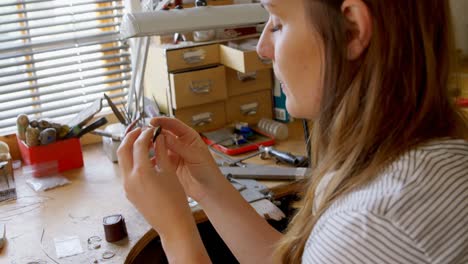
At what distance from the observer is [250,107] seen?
6.65ft

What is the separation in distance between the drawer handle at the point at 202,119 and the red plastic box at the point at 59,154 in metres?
0.39

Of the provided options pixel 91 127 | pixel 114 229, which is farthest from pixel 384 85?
pixel 91 127

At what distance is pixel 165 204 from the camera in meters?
1.00

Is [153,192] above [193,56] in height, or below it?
below

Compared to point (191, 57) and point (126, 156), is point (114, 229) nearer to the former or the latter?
point (126, 156)

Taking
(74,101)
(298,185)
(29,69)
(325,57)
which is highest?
(325,57)

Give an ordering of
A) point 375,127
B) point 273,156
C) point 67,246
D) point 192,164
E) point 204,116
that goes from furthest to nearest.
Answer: point 204,116 < point 273,156 < point 67,246 < point 192,164 < point 375,127

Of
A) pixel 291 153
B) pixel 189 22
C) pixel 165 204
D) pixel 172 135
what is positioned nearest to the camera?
pixel 165 204

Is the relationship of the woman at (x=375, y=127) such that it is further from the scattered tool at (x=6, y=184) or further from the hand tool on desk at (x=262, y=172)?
the scattered tool at (x=6, y=184)

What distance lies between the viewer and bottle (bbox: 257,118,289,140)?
188cm

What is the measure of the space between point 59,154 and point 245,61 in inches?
25.0

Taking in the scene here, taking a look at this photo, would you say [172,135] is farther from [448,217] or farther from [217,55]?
[217,55]

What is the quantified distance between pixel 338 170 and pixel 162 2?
95cm

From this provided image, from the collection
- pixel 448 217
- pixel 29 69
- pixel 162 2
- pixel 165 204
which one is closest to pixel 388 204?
pixel 448 217
